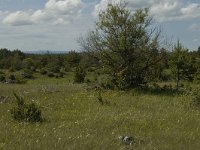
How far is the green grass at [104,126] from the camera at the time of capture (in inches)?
417

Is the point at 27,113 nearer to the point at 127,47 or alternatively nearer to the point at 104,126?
the point at 104,126

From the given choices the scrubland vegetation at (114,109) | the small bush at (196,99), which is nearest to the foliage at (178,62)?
the scrubland vegetation at (114,109)

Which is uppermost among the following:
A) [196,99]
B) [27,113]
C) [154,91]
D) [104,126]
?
[196,99]

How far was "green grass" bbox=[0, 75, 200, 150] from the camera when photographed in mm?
10604

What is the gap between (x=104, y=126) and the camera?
44.1 feet

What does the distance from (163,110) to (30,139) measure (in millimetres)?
8241

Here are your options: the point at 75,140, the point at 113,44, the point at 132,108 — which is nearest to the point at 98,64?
the point at 113,44

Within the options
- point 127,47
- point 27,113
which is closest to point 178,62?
point 127,47

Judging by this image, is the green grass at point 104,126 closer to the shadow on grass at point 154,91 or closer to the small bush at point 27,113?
the small bush at point 27,113

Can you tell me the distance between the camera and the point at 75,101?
20.8 meters

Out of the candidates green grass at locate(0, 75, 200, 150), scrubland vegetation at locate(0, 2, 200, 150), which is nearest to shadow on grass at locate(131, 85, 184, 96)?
scrubland vegetation at locate(0, 2, 200, 150)

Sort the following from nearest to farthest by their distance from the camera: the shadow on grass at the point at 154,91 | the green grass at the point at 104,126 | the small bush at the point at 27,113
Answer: the green grass at the point at 104,126 → the small bush at the point at 27,113 → the shadow on grass at the point at 154,91

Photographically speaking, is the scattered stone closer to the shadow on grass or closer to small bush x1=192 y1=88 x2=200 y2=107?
small bush x1=192 y1=88 x2=200 y2=107

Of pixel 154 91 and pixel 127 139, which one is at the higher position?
pixel 154 91
